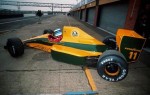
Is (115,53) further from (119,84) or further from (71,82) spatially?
(71,82)

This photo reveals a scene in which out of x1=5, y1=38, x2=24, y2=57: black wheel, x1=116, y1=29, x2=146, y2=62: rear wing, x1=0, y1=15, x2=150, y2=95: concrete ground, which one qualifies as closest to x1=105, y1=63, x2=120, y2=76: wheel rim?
x1=0, y1=15, x2=150, y2=95: concrete ground

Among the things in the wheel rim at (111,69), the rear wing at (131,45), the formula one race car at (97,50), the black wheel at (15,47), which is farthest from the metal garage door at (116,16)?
the black wheel at (15,47)

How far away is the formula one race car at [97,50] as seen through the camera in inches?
130

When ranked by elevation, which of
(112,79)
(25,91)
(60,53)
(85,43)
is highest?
(85,43)

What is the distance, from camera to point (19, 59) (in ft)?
16.5

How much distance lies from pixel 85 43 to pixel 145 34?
172 inches

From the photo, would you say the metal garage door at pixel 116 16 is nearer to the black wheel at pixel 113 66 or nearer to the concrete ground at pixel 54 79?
the concrete ground at pixel 54 79

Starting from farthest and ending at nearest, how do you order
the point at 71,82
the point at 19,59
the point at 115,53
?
the point at 19,59
the point at 71,82
the point at 115,53

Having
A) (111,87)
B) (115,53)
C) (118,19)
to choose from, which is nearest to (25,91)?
(111,87)

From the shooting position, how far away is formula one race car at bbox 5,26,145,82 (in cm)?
331

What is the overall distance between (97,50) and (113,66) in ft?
2.62

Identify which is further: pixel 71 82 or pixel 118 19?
pixel 118 19

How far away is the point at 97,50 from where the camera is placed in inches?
162

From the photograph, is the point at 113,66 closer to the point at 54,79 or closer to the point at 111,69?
the point at 111,69
